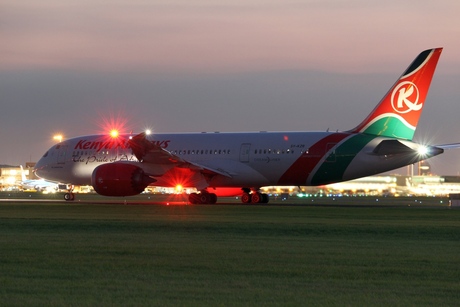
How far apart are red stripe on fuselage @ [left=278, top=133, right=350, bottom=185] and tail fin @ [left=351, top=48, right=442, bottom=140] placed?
199cm

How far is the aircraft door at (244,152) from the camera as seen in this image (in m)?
53.6

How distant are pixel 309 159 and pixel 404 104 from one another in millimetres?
6043

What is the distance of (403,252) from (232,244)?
4552mm

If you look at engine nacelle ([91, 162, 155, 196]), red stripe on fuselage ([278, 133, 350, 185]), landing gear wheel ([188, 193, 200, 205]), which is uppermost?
red stripe on fuselage ([278, 133, 350, 185])

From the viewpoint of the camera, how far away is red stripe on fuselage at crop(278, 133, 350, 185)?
50.8m

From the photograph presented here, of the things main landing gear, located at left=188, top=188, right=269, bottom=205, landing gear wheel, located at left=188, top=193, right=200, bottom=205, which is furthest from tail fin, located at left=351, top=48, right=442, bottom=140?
landing gear wheel, located at left=188, top=193, right=200, bottom=205

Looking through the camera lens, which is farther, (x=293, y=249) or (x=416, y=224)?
(x=416, y=224)

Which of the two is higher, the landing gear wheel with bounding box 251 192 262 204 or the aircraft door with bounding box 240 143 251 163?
the aircraft door with bounding box 240 143 251 163

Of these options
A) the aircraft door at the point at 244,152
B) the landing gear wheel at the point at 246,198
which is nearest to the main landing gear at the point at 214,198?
the landing gear wheel at the point at 246,198

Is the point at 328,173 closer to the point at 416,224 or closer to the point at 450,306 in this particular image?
the point at 416,224

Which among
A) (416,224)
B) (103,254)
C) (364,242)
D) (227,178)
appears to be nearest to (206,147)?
(227,178)

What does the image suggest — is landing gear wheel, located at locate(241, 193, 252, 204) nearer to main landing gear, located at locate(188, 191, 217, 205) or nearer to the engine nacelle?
main landing gear, located at locate(188, 191, 217, 205)

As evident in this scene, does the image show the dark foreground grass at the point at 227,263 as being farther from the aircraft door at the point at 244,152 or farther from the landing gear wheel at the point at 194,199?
the landing gear wheel at the point at 194,199

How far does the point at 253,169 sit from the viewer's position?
53.4m
